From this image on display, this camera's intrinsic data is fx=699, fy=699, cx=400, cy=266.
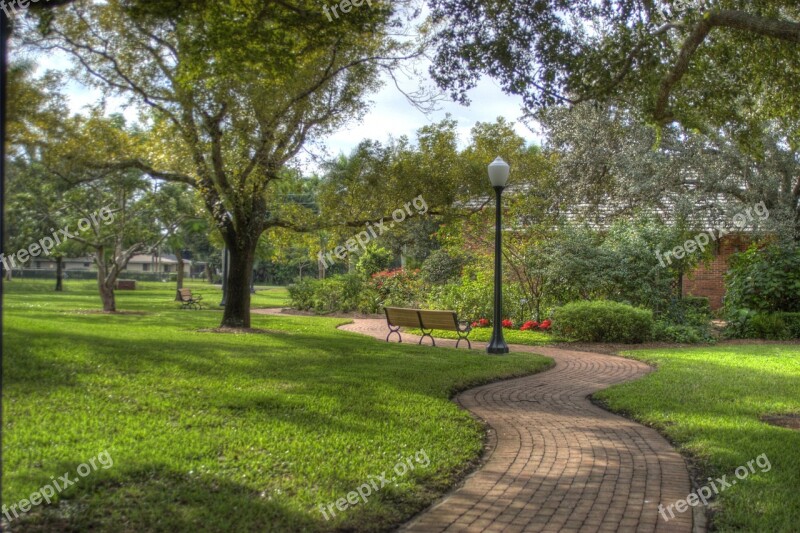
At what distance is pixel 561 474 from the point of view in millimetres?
5742

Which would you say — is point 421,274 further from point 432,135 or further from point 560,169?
point 432,135

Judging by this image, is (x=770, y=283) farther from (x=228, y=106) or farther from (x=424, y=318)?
(x=228, y=106)

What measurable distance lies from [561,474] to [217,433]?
2.94 metres

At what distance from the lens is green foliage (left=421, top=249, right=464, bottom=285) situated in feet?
88.0

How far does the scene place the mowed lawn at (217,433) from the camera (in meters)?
4.45

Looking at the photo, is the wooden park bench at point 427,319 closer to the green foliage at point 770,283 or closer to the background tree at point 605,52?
the background tree at point 605,52

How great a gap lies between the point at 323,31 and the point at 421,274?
57.0 feet

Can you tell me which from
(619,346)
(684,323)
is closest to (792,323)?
(684,323)

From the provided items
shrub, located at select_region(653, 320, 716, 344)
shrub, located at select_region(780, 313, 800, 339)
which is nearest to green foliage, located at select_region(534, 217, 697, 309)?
shrub, located at select_region(653, 320, 716, 344)

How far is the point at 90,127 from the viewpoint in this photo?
45.5ft

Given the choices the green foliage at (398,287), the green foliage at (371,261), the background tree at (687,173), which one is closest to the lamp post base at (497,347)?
the background tree at (687,173)

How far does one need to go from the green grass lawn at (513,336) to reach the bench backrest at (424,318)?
1.51 metres

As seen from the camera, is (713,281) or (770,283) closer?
(770,283)

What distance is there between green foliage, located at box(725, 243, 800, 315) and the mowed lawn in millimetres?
11379
